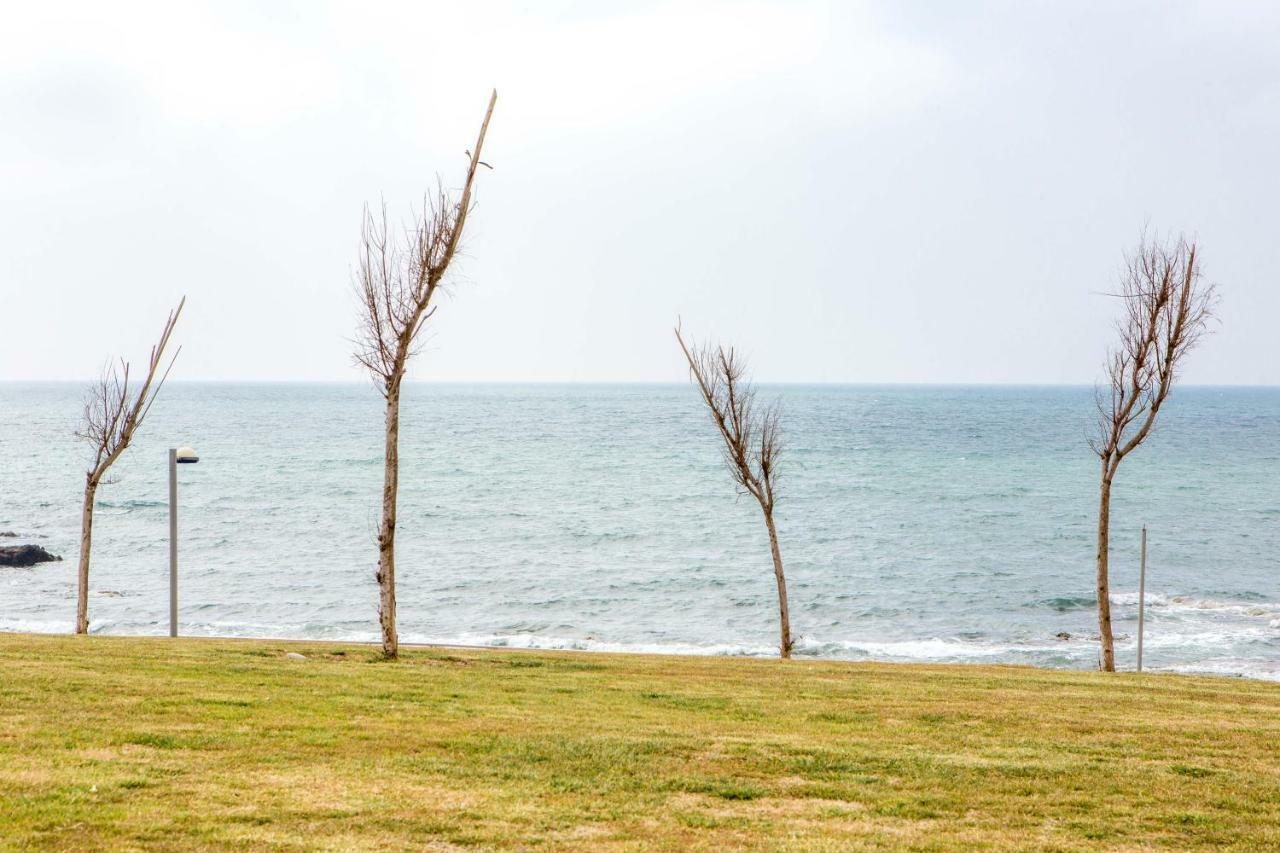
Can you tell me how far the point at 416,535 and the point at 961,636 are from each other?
1134 inches

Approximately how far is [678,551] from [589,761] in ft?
127

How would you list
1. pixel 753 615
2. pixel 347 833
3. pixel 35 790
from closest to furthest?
pixel 347 833
pixel 35 790
pixel 753 615

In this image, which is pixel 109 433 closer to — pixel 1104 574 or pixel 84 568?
pixel 84 568

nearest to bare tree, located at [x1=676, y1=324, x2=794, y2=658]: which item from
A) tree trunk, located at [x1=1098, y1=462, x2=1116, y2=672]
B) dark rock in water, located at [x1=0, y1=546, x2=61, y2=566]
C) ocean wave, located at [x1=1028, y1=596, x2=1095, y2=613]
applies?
tree trunk, located at [x1=1098, y1=462, x2=1116, y2=672]

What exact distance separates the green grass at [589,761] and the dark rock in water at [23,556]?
108ft

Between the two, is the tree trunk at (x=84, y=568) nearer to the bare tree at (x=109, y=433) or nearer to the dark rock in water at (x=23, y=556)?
the bare tree at (x=109, y=433)

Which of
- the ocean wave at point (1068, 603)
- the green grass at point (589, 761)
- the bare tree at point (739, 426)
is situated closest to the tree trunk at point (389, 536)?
the green grass at point (589, 761)

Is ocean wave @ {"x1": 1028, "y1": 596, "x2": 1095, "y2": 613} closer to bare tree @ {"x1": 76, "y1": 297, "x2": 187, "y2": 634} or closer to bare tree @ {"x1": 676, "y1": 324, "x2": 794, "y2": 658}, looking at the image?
bare tree @ {"x1": 676, "y1": 324, "x2": 794, "y2": 658}

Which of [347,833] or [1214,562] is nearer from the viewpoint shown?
[347,833]

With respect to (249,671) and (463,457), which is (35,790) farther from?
(463,457)

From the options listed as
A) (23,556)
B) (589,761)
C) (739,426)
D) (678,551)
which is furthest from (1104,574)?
(23,556)

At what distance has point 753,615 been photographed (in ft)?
110

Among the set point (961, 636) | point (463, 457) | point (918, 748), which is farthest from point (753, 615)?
point (463, 457)

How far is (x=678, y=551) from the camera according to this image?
46.8 meters
